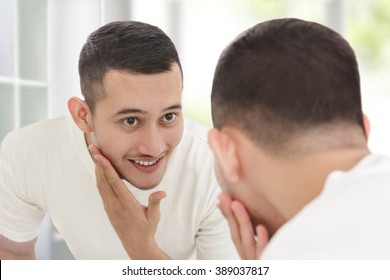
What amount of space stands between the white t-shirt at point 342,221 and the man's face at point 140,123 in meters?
0.36

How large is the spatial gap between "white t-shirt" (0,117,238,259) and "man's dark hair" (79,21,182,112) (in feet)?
0.32

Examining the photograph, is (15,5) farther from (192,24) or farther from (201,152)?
(201,152)

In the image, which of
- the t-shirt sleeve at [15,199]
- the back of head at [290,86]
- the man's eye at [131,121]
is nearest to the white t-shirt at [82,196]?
the t-shirt sleeve at [15,199]

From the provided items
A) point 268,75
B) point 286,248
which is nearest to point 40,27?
point 268,75

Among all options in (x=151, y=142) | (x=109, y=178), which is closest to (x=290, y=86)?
(x=151, y=142)

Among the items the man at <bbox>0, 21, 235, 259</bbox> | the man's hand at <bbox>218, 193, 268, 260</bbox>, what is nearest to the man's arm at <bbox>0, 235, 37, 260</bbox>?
the man at <bbox>0, 21, 235, 259</bbox>

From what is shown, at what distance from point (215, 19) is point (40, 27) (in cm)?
37

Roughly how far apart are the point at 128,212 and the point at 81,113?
22 centimetres

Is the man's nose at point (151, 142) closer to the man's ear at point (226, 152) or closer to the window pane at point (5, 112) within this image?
the man's ear at point (226, 152)

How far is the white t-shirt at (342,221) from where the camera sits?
89 centimetres

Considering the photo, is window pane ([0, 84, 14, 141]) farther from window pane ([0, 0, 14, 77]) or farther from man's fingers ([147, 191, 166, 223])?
man's fingers ([147, 191, 166, 223])

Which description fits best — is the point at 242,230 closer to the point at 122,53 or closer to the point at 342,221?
the point at 342,221

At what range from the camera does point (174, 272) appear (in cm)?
122

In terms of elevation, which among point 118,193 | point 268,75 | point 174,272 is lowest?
point 174,272
